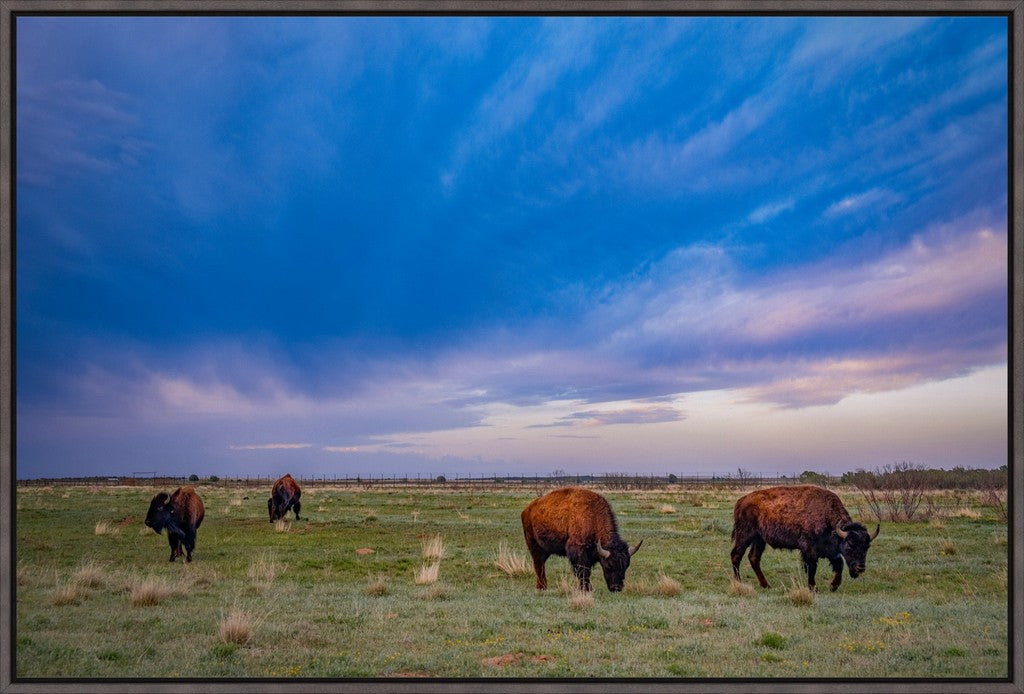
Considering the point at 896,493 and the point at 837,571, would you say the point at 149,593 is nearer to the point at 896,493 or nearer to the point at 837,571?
the point at 837,571

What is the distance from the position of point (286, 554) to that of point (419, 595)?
8899 mm

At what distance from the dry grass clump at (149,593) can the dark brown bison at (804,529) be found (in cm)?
1391

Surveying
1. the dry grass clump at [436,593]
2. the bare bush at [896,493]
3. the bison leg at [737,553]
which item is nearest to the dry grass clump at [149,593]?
the dry grass clump at [436,593]

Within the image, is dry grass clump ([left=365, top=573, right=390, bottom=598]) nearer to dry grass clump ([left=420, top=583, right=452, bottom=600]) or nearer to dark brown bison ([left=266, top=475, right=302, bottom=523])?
dry grass clump ([left=420, top=583, right=452, bottom=600])

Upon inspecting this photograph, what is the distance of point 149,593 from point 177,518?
23.3ft

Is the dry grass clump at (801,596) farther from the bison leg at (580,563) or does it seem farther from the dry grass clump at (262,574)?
the dry grass clump at (262,574)

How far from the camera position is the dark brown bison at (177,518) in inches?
789

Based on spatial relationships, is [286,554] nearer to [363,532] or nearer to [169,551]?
[169,551]

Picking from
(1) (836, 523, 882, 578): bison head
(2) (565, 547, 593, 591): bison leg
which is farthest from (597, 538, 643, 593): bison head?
(1) (836, 523, 882, 578): bison head

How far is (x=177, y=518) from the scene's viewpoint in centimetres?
2047

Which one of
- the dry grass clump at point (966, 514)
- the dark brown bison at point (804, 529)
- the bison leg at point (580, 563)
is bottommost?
the dry grass clump at point (966, 514)

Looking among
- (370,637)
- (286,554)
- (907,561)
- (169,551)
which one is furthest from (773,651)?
(169,551)

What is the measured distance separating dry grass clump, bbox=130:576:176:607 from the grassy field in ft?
0.14

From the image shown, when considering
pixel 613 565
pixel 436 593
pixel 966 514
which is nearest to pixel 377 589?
pixel 436 593
